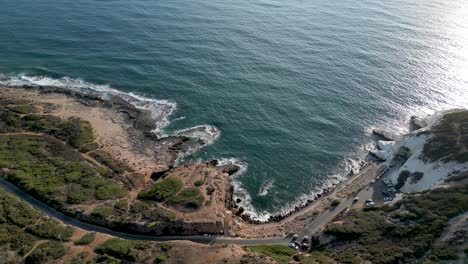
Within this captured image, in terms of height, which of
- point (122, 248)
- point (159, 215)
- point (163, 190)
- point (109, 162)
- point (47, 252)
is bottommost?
point (47, 252)

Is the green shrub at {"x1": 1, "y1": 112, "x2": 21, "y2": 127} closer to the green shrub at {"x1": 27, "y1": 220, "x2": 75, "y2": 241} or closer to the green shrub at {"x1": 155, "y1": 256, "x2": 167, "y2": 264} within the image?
the green shrub at {"x1": 27, "y1": 220, "x2": 75, "y2": 241}

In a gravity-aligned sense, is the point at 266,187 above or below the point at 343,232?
below

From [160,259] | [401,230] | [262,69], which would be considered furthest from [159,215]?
[262,69]

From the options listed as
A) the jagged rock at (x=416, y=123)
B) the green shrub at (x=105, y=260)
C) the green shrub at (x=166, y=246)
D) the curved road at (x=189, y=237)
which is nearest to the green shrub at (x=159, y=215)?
the curved road at (x=189, y=237)

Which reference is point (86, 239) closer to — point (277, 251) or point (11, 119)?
point (277, 251)

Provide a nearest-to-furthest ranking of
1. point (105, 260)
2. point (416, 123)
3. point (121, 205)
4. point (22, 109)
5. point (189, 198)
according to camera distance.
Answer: point (105, 260) < point (121, 205) < point (189, 198) < point (22, 109) < point (416, 123)

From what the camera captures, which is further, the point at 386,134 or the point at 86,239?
the point at 386,134

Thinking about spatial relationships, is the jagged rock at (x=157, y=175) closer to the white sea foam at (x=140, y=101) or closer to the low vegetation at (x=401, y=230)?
the white sea foam at (x=140, y=101)
